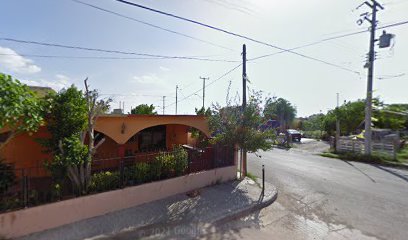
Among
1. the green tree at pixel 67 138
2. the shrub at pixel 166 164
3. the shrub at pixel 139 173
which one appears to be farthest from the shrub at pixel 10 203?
the shrub at pixel 166 164

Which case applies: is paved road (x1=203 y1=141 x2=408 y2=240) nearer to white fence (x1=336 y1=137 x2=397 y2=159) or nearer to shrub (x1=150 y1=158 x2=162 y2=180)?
shrub (x1=150 y1=158 x2=162 y2=180)

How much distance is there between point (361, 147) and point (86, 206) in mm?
17653

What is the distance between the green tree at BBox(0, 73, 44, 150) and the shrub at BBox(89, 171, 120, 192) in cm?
195

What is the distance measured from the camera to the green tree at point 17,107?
4469 millimetres

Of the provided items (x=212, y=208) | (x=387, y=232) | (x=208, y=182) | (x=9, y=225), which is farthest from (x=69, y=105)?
(x=387, y=232)

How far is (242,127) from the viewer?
9.04 meters

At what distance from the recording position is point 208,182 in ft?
28.4

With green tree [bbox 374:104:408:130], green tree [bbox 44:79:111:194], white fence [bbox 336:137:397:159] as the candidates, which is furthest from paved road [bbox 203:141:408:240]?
green tree [bbox 374:104:408:130]

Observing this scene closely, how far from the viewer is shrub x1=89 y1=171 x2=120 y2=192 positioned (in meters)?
6.21

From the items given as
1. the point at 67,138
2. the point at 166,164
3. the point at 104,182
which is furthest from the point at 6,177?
the point at 166,164

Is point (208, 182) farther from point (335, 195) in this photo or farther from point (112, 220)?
point (335, 195)

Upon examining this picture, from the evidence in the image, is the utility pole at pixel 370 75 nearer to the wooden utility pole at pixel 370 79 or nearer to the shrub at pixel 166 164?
the wooden utility pole at pixel 370 79

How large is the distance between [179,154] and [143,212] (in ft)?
7.37

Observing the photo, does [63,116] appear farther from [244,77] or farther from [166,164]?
[244,77]
